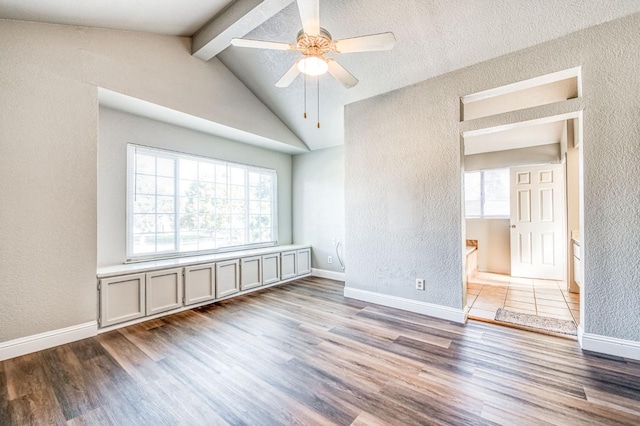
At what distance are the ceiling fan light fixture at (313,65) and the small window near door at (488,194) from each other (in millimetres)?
4144

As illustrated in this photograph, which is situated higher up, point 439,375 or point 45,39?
point 45,39

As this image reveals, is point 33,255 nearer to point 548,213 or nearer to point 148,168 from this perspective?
point 148,168

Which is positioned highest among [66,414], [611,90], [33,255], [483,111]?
[483,111]

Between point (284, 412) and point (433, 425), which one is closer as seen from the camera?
point (433, 425)

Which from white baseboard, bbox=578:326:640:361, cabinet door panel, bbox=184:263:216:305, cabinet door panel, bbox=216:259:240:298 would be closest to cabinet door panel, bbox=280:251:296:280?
cabinet door panel, bbox=216:259:240:298

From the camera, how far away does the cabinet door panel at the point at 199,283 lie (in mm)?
3584

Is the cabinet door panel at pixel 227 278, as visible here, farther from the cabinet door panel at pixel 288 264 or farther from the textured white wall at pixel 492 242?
the textured white wall at pixel 492 242

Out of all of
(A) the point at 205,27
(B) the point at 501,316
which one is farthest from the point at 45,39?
(B) the point at 501,316

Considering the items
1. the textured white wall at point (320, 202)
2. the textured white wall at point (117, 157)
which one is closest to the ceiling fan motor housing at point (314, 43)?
the textured white wall at point (117, 157)

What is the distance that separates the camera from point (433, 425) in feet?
5.22

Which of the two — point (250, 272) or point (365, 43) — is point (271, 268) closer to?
point (250, 272)

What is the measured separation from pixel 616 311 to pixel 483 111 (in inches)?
109

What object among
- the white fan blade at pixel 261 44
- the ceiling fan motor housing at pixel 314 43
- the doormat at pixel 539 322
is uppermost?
the white fan blade at pixel 261 44

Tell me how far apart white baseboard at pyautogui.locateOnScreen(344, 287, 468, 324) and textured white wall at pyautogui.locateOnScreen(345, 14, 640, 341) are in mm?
81
